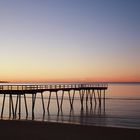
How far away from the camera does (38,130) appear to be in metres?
18.9

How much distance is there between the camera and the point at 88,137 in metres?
16.4

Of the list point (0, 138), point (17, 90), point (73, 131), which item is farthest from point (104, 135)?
point (17, 90)

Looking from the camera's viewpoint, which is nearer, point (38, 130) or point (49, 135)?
point (49, 135)

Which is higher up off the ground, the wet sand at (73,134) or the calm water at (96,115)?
the wet sand at (73,134)

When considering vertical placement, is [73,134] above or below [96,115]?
above

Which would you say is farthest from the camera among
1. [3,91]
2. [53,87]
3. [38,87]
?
[53,87]

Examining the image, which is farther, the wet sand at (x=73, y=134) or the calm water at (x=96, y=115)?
the calm water at (x=96, y=115)

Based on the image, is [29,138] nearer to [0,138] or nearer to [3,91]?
[0,138]

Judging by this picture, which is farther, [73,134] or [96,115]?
[96,115]

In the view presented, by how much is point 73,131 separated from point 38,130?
2.08 meters

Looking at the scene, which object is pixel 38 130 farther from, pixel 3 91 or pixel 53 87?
pixel 53 87

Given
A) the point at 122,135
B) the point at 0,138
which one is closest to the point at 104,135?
the point at 122,135

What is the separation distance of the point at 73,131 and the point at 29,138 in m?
3.50

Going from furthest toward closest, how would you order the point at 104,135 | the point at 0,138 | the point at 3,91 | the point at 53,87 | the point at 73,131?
the point at 53,87, the point at 3,91, the point at 73,131, the point at 104,135, the point at 0,138
